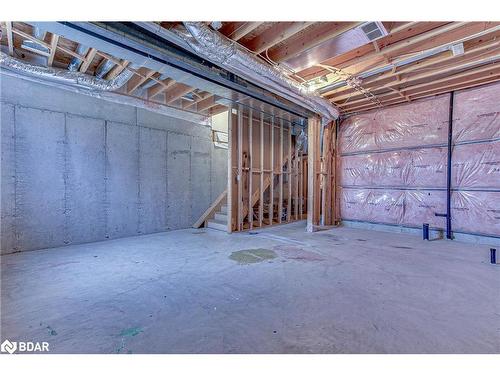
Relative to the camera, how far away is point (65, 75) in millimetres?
3758

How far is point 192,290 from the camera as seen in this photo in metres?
2.28

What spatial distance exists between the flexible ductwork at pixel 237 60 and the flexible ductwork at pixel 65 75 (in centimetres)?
179

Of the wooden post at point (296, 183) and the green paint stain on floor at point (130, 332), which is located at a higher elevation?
the wooden post at point (296, 183)

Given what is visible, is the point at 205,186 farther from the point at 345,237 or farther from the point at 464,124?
the point at 464,124

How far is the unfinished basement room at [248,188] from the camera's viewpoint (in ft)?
5.81

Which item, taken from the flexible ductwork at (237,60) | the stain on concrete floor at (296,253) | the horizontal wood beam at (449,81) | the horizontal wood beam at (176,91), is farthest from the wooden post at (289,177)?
the horizontal wood beam at (176,91)

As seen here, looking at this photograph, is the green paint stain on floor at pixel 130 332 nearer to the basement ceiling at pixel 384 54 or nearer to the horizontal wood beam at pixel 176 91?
the basement ceiling at pixel 384 54

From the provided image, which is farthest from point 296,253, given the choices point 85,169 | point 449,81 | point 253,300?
point 449,81

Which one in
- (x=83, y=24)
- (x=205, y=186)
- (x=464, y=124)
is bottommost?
(x=205, y=186)

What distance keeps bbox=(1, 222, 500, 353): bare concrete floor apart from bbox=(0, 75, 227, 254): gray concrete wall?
2.05 ft
